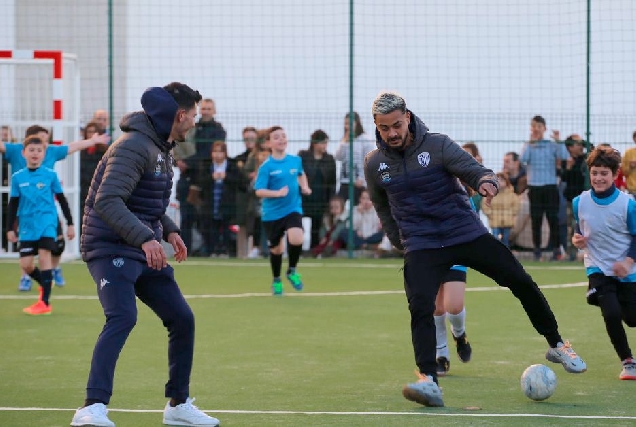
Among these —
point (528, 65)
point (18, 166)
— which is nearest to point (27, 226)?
point (18, 166)

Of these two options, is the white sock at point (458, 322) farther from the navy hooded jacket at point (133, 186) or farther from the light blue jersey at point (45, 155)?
the light blue jersey at point (45, 155)

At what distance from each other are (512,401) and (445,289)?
63.7 inches

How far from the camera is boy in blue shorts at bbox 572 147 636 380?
9281 mm

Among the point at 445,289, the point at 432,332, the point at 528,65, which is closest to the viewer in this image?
the point at 432,332

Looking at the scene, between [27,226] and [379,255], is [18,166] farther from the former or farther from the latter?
[379,255]

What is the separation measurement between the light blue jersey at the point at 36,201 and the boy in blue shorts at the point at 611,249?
21.7ft

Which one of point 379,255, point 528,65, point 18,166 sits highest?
point 528,65

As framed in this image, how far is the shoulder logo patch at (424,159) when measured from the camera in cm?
825

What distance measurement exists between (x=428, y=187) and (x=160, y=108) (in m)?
1.85

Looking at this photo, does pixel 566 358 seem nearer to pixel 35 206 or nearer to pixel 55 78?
pixel 35 206

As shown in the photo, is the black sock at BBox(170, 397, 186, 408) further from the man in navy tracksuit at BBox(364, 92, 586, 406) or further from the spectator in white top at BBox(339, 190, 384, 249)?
the spectator in white top at BBox(339, 190, 384, 249)

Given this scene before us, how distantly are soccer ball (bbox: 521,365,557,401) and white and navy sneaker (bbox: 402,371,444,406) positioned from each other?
61 cm

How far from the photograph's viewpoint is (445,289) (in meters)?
9.85

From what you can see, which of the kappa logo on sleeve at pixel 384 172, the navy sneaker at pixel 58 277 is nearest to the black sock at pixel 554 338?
the kappa logo on sleeve at pixel 384 172
